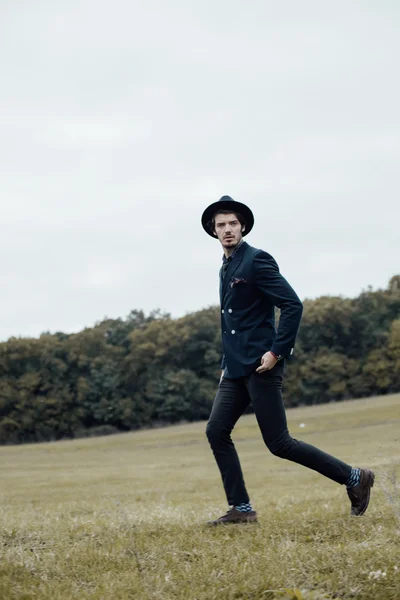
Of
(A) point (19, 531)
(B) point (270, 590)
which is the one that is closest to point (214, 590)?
(B) point (270, 590)

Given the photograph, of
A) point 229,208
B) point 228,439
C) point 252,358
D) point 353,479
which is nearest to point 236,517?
point 228,439

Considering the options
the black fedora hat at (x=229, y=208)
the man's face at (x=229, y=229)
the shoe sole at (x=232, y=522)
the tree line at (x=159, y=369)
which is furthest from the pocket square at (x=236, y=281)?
the tree line at (x=159, y=369)

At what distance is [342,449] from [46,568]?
23861 mm

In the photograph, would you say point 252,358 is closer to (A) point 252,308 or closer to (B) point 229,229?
(A) point 252,308

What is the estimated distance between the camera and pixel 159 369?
7619 centimetres

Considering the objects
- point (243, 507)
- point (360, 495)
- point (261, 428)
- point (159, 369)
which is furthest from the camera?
point (159, 369)

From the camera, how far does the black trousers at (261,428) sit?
5621 mm

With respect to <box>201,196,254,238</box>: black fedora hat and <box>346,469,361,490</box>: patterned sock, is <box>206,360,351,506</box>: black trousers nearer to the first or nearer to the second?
<box>346,469,361,490</box>: patterned sock

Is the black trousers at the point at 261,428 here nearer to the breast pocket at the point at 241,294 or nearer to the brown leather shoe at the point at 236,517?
the brown leather shoe at the point at 236,517

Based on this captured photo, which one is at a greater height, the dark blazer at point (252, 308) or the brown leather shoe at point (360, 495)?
the dark blazer at point (252, 308)

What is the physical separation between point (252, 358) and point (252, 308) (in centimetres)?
45

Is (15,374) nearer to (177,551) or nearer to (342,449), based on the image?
(342,449)

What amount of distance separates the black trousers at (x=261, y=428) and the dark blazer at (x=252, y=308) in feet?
0.53

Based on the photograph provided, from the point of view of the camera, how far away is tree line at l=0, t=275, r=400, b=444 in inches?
2692
